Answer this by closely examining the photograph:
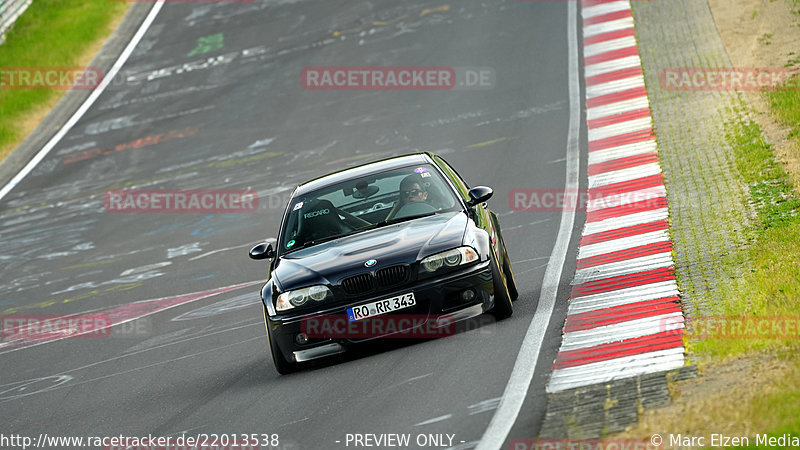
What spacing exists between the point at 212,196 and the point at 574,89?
6728 mm

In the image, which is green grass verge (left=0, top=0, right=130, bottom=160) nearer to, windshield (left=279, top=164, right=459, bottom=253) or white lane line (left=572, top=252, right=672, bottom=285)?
windshield (left=279, top=164, right=459, bottom=253)

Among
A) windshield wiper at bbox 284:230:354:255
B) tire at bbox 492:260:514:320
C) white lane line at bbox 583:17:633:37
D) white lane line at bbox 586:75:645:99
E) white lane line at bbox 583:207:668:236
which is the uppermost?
windshield wiper at bbox 284:230:354:255

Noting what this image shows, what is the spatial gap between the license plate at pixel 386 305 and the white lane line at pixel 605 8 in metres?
17.9

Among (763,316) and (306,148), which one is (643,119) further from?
(763,316)

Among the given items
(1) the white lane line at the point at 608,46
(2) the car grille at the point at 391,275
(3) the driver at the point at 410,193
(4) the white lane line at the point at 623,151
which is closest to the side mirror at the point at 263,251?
(3) the driver at the point at 410,193

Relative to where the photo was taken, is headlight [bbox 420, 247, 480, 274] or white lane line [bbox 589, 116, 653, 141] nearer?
headlight [bbox 420, 247, 480, 274]

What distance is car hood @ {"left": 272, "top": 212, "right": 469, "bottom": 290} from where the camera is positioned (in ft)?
29.3

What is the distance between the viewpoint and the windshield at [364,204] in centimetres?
1005

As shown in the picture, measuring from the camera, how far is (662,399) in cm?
660

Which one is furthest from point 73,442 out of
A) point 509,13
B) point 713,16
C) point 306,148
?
point 509,13

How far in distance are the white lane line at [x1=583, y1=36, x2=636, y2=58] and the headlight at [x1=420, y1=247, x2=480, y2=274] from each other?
46.9 feet

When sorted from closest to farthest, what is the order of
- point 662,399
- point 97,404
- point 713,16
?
point 662,399, point 97,404, point 713,16

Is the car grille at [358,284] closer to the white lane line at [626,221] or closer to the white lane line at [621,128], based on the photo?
the white lane line at [626,221]

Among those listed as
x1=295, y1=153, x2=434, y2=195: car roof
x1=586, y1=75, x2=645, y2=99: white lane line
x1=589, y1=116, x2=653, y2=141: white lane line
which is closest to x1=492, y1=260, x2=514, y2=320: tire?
x1=295, y1=153, x2=434, y2=195: car roof
